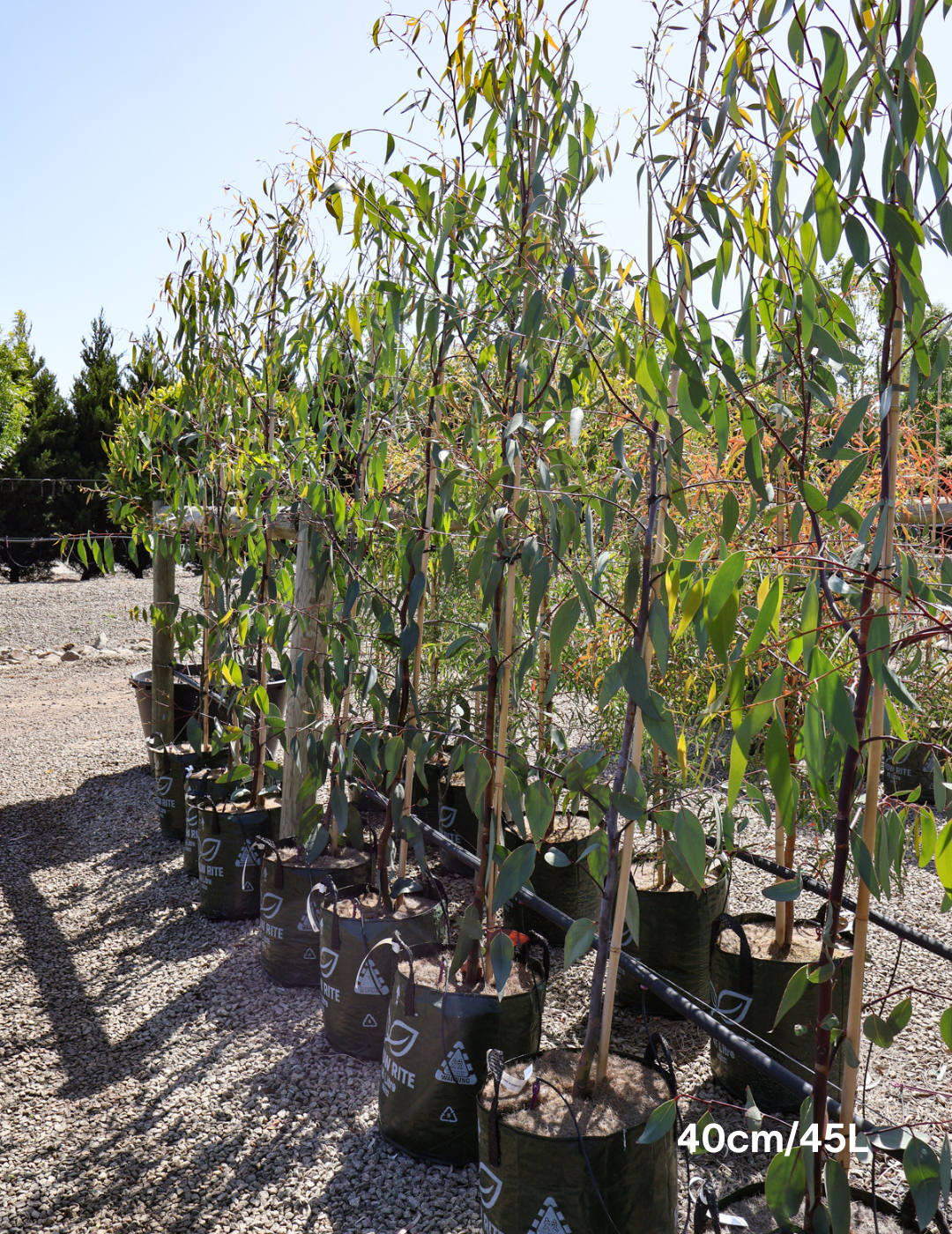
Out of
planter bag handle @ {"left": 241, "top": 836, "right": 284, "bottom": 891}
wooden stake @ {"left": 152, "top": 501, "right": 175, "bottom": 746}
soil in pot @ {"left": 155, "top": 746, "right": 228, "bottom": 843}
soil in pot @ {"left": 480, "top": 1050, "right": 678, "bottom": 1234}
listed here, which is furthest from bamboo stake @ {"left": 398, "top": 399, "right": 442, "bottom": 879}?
wooden stake @ {"left": 152, "top": 501, "right": 175, "bottom": 746}

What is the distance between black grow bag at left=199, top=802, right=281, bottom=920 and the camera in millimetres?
2766

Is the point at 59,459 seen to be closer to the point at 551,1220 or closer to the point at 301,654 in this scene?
the point at 301,654

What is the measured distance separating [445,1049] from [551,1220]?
40 cm

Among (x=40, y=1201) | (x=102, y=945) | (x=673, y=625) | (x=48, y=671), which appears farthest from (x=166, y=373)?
(x=48, y=671)

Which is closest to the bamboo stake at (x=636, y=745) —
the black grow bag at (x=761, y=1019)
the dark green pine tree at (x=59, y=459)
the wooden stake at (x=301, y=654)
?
the black grow bag at (x=761, y=1019)

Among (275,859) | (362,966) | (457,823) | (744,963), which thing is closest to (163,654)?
(457,823)

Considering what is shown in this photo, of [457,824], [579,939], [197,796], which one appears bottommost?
[457,824]

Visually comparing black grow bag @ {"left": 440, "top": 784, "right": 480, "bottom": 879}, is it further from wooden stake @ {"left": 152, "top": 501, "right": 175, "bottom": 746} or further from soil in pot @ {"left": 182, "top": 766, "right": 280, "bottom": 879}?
wooden stake @ {"left": 152, "top": 501, "right": 175, "bottom": 746}

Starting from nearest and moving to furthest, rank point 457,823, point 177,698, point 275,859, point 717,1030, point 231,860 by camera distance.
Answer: point 717,1030 < point 275,859 < point 231,860 < point 457,823 < point 177,698

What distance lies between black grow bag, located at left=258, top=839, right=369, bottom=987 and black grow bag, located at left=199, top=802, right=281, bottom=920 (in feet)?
1.11

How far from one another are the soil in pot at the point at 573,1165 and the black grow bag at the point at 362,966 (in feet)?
2.01

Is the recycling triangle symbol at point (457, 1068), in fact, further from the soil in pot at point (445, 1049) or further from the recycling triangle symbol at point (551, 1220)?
the recycling triangle symbol at point (551, 1220)

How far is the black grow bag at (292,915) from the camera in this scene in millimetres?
2352

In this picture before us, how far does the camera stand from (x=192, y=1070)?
2.08 m
